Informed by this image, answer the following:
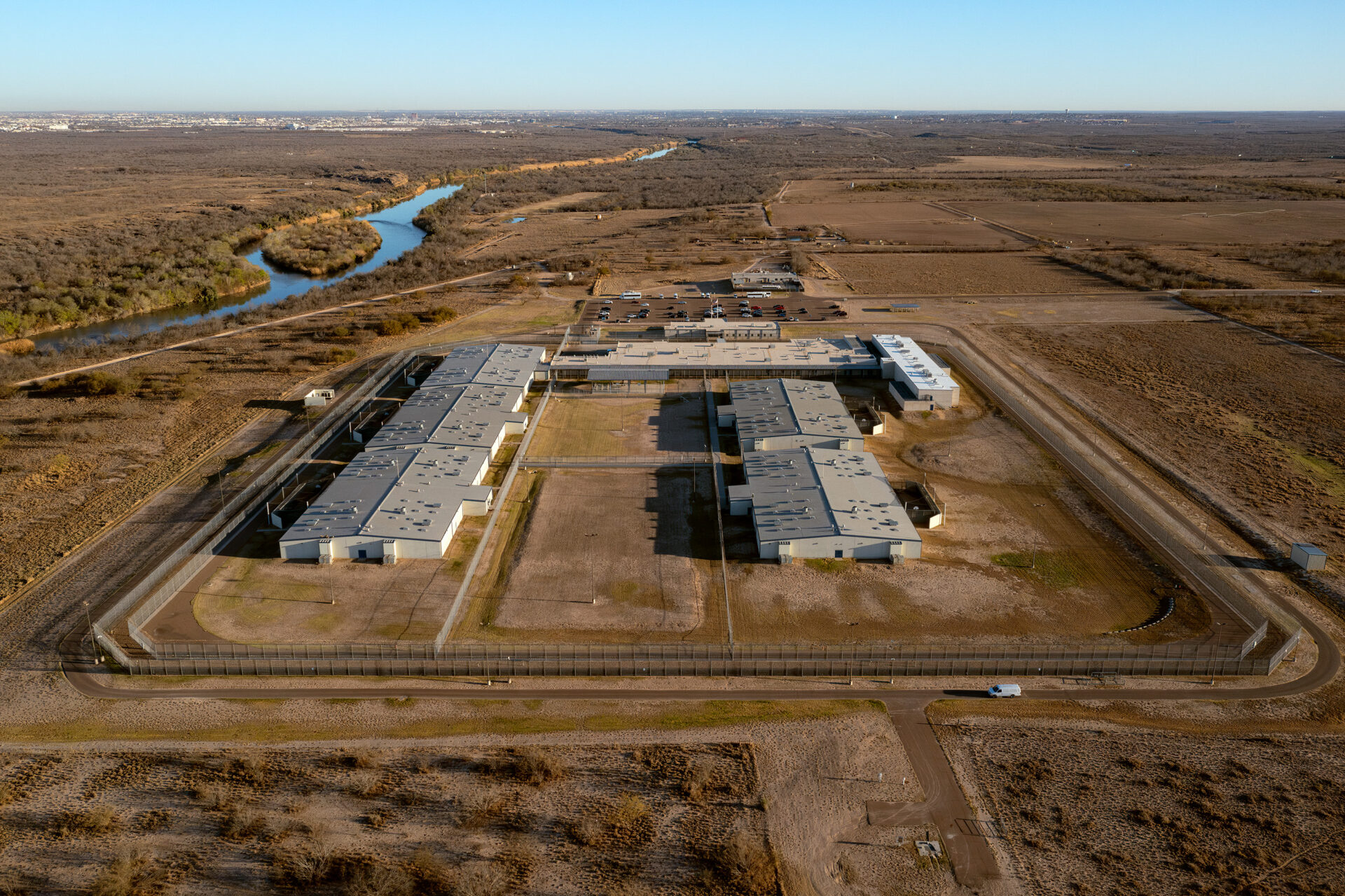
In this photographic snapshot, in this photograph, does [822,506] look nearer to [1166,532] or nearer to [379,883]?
[1166,532]

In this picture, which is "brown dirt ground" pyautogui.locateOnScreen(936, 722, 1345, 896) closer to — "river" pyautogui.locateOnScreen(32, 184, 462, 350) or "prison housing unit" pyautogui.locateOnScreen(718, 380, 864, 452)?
"prison housing unit" pyautogui.locateOnScreen(718, 380, 864, 452)

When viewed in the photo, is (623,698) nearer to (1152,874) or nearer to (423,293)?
(1152,874)

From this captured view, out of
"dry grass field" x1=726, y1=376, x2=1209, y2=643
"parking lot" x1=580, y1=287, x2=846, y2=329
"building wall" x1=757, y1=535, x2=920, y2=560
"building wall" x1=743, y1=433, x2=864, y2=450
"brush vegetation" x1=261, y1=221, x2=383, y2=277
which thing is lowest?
"dry grass field" x1=726, y1=376, x2=1209, y2=643

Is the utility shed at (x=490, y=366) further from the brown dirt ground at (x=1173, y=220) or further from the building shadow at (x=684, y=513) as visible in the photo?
the brown dirt ground at (x=1173, y=220)

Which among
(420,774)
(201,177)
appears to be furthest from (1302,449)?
(201,177)

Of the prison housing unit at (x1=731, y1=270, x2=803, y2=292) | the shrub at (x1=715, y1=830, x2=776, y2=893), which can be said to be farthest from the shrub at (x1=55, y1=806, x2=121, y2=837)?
the prison housing unit at (x1=731, y1=270, x2=803, y2=292)
